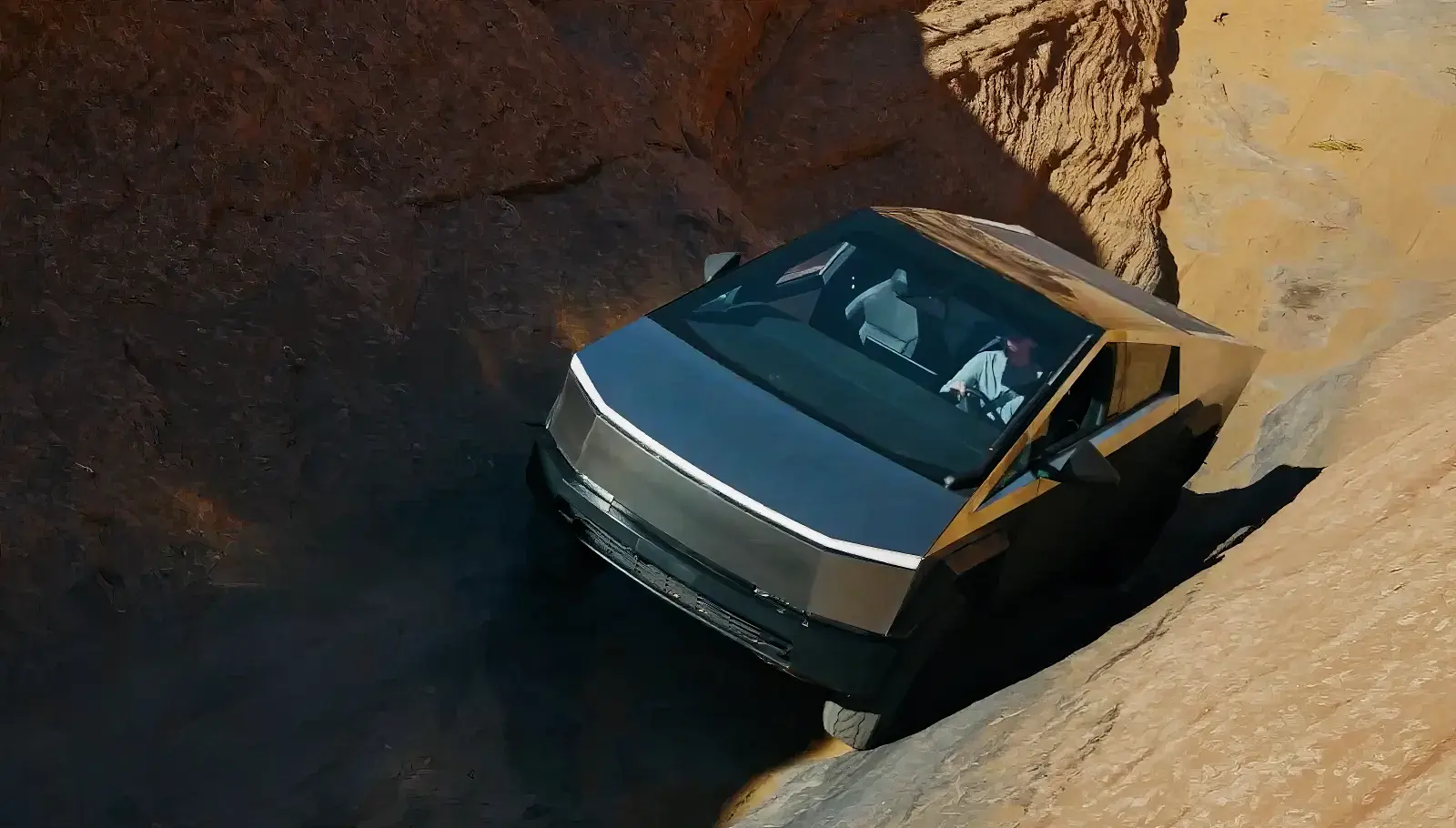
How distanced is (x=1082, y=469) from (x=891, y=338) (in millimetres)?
879

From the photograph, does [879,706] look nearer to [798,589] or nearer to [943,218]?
[798,589]

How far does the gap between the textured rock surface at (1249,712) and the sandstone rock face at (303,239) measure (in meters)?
2.44

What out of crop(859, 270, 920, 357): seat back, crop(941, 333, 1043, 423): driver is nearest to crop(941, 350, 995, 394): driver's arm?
crop(941, 333, 1043, 423): driver

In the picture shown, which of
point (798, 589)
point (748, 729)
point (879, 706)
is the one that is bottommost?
point (748, 729)

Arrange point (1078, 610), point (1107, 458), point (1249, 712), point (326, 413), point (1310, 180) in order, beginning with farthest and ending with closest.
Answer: point (1310, 180)
point (1078, 610)
point (326, 413)
point (1107, 458)
point (1249, 712)

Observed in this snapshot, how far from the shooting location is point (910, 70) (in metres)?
9.91

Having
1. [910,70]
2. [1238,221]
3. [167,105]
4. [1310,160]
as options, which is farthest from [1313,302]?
[167,105]

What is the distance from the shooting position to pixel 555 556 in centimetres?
445

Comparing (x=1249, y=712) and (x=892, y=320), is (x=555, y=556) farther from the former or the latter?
(x=1249, y=712)

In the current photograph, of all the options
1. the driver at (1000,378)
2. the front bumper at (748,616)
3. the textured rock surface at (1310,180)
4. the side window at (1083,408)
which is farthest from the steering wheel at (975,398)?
the textured rock surface at (1310,180)

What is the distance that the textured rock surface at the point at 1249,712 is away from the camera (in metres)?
2.84

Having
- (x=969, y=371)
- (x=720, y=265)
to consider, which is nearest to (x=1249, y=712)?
(x=969, y=371)

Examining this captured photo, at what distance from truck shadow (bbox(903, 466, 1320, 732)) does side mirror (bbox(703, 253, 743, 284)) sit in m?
1.78

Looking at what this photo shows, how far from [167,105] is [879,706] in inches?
156
